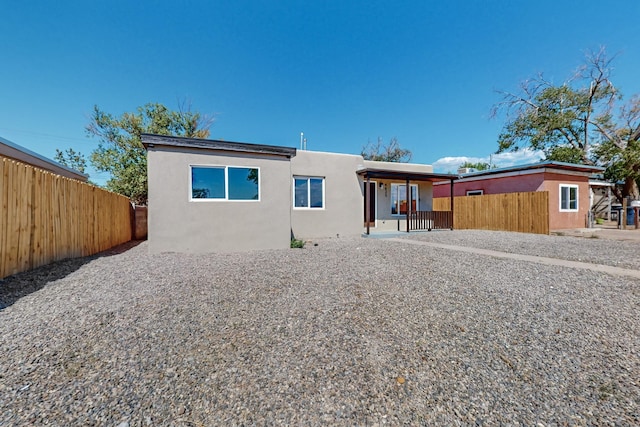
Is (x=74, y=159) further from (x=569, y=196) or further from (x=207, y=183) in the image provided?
(x=569, y=196)

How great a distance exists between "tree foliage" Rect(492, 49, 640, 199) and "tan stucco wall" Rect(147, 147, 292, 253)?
78.3 feet

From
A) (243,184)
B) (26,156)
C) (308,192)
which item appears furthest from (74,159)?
(243,184)

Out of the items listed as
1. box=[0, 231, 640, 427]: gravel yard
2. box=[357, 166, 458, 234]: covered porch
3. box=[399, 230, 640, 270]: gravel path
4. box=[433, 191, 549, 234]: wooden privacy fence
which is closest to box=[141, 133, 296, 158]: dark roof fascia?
box=[0, 231, 640, 427]: gravel yard

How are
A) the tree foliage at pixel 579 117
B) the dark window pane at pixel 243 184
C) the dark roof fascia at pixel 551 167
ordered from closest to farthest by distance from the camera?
1. the dark window pane at pixel 243 184
2. the dark roof fascia at pixel 551 167
3. the tree foliage at pixel 579 117

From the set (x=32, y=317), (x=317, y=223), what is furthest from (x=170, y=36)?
(x=32, y=317)

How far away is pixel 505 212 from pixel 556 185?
328cm

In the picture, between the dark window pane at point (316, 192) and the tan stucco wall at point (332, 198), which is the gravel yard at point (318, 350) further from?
the dark window pane at point (316, 192)

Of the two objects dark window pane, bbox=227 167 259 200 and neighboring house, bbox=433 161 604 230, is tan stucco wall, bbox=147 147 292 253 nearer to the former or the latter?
dark window pane, bbox=227 167 259 200

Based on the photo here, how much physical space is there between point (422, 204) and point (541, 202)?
524 cm

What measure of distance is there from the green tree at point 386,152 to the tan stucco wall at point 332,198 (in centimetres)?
2017

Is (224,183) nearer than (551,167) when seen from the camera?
Yes

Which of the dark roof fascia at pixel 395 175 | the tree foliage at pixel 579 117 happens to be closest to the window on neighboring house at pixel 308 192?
the dark roof fascia at pixel 395 175

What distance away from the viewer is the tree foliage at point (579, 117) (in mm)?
19266

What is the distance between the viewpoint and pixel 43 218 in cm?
529
